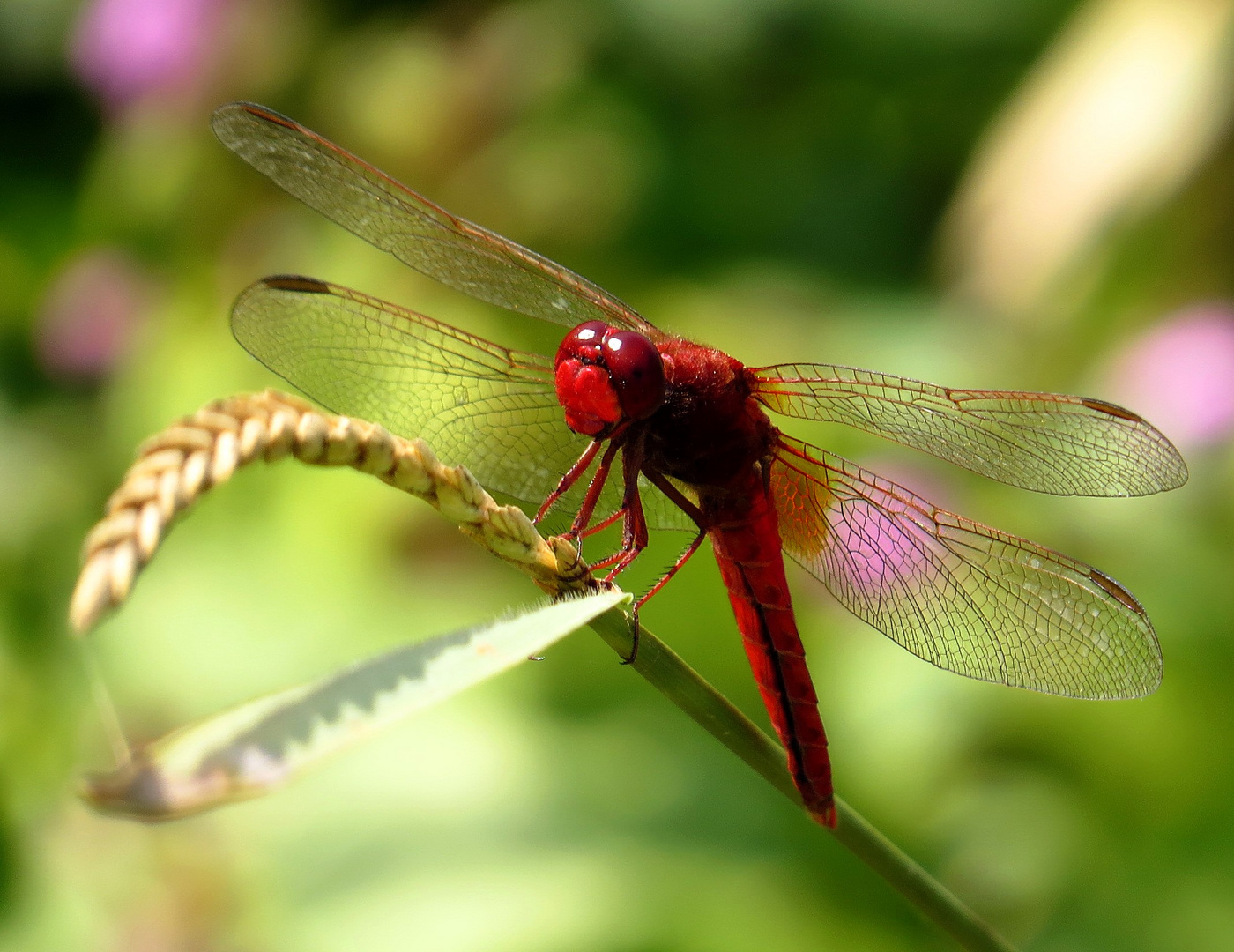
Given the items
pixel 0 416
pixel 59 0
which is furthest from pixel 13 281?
pixel 59 0

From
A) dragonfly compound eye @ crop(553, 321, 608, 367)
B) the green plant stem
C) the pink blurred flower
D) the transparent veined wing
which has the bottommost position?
the transparent veined wing

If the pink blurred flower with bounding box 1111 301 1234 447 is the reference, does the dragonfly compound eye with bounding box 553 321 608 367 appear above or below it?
below

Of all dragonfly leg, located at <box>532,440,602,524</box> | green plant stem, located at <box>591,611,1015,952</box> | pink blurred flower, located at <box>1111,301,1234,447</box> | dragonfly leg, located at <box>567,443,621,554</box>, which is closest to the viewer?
green plant stem, located at <box>591,611,1015,952</box>

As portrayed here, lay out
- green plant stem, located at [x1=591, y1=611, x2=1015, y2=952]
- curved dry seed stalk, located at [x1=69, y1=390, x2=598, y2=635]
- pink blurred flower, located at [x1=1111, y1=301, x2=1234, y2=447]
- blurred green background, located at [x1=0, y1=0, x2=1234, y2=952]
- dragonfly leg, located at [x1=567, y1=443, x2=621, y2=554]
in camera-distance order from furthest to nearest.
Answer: pink blurred flower, located at [x1=1111, y1=301, x2=1234, y2=447]
blurred green background, located at [x1=0, y1=0, x2=1234, y2=952]
dragonfly leg, located at [x1=567, y1=443, x2=621, y2=554]
green plant stem, located at [x1=591, y1=611, x2=1015, y2=952]
curved dry seed stalk, located at [x1=69, y1=390, x2=598, y2=635]

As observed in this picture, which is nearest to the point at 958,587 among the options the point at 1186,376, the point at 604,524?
the point at 604,524

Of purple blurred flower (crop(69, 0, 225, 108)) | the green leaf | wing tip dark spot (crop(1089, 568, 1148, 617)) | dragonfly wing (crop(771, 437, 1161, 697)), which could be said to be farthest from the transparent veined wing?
purple blurred flower (crop(69, 0, 225, 108))

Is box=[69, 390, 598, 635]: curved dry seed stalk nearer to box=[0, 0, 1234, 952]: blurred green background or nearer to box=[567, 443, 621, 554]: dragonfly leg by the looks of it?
box=[567, 443, 621, 554]: dragonfly leg

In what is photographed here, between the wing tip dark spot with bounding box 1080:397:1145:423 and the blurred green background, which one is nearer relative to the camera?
the wing tip dark spot with bounding box 1080:397:1145:423
